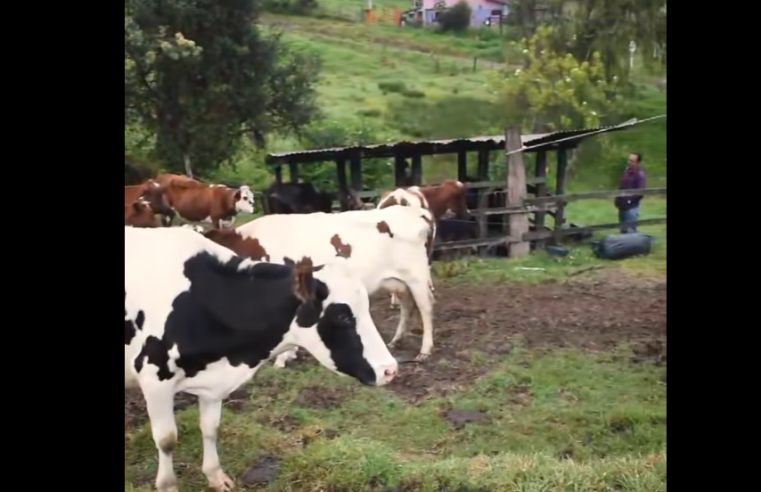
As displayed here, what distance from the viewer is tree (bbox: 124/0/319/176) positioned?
2838 mm

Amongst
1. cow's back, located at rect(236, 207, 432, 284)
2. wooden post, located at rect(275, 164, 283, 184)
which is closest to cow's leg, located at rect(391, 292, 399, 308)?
cow's back, located at rect(236, 207, 432, 284)

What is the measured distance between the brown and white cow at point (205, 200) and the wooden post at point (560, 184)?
1.55 meters

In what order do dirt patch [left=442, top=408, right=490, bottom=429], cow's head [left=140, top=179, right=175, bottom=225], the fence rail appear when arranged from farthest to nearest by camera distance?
the fence rail → cow's head [left=140, top=179, right=175, bottom=225] → dirt patch [left=442, top=408, right=490, bottom=429]

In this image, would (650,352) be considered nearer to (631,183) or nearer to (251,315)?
(631,183)

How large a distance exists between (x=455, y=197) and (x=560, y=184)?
589 millimetres

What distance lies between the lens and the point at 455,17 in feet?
10.5

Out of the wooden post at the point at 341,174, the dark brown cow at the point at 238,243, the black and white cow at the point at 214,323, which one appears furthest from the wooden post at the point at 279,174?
the black and white cow at the point at 214,323

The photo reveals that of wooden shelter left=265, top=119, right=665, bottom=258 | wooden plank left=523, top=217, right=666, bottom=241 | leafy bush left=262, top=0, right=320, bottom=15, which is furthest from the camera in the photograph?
wooden plank left=523, top=217, right=666, bottom=241

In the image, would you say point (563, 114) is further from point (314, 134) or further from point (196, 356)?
point (196, 356)

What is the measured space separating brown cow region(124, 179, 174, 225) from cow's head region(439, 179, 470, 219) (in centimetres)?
130

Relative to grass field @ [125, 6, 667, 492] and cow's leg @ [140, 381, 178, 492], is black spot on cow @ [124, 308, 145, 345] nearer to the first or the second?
cow's leg @ [140, 381, 178, 492]

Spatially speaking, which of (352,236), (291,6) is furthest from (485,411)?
(291,6)
